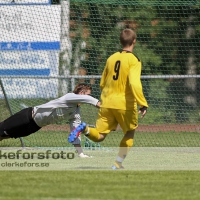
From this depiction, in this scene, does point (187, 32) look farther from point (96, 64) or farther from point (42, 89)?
point (42, 89)

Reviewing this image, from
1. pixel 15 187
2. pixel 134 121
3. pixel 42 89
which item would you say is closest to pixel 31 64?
pixel 42 89

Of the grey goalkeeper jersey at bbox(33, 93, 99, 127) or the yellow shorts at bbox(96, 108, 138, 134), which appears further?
the grey goalkeeper jersey at bbox(33, 93, 99, 127)

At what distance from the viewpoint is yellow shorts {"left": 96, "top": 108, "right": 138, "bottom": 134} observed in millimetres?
8797

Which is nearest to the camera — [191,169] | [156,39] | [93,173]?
[93,173]

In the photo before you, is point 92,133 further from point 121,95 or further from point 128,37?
point 128,37

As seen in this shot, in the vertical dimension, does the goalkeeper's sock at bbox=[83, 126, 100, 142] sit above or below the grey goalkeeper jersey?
above

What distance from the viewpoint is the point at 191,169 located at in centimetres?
930

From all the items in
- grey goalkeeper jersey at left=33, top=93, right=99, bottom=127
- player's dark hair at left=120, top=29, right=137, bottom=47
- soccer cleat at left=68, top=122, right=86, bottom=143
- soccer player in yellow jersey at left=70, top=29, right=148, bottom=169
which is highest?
player's dark hair at left=120, top=29, right=137, bottom=47

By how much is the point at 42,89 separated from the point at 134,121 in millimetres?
5530

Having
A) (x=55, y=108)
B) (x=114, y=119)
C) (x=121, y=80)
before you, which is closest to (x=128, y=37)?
(x=121, y=80)

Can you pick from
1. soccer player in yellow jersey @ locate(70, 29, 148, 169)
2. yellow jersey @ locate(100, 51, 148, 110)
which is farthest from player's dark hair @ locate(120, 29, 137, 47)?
yellow jersey @ locate(100, 51, 148, 110)

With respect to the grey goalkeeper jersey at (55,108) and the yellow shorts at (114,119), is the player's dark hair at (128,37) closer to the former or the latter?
the yellow shorts at (114,119)

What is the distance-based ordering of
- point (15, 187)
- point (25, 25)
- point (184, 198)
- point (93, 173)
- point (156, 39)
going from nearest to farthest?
point (184, 198) → point (15, 187) → point (93, 173) → point (25, 25) → point (156, 39)

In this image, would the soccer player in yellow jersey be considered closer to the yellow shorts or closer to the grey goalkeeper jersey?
the yellow shorts
